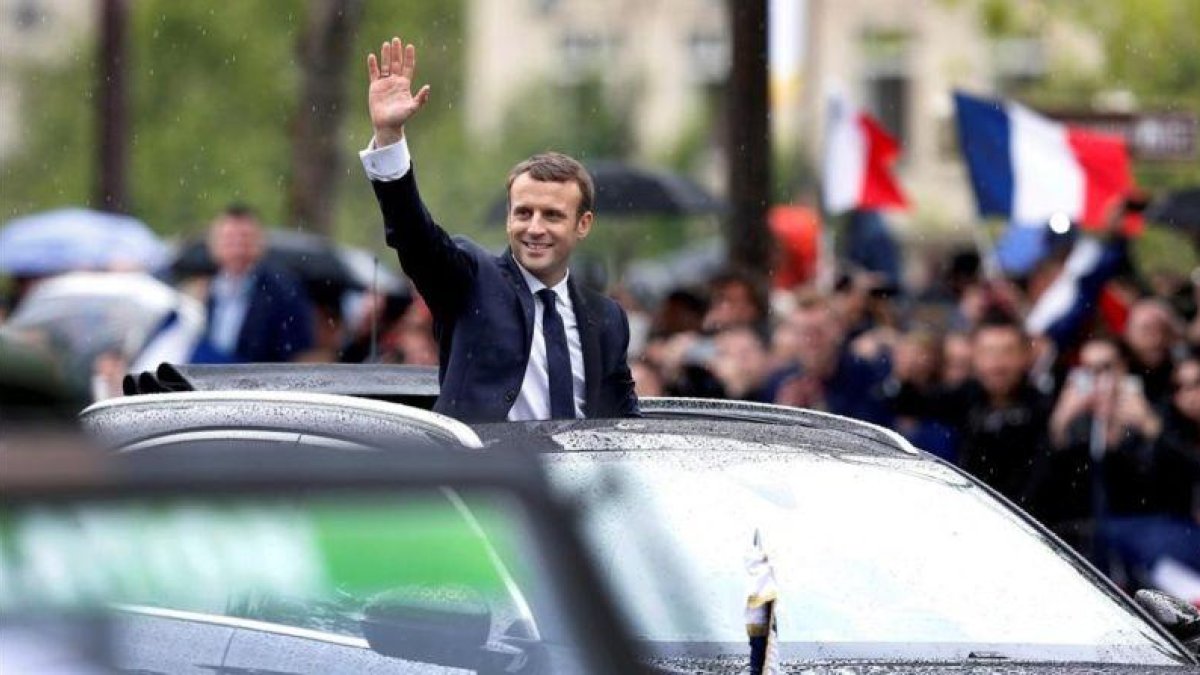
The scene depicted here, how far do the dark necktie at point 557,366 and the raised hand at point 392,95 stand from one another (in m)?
0.58

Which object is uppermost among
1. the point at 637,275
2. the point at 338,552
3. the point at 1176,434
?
the point at 338,552

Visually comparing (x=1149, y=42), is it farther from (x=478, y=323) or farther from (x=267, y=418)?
(x=267, y=418)

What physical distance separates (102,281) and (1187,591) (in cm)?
575

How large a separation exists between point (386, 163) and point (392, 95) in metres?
0.28

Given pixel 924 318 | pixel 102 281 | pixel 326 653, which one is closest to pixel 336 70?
pixel 924 318

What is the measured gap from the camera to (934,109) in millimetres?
65062

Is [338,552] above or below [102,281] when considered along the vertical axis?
above

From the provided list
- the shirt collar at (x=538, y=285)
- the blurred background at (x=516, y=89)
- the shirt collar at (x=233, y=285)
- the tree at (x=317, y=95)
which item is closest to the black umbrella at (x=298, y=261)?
the shirt collar at (x=233, y=285)

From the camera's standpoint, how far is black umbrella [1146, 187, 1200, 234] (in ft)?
69.2

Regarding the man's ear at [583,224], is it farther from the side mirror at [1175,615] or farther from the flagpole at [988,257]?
the flagpole at [988,257]

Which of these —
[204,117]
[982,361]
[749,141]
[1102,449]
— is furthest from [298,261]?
[204,117]

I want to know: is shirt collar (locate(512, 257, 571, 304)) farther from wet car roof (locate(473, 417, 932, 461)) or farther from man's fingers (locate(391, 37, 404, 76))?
wet car roof (locate(473, 417, 932, 461))

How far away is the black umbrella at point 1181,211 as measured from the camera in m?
21.1

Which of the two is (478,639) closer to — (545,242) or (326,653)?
(326,653)
